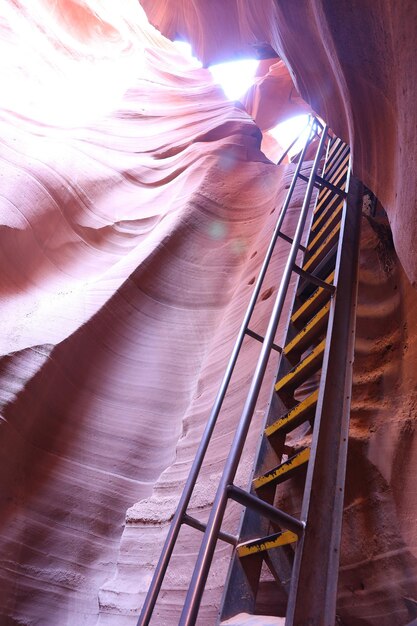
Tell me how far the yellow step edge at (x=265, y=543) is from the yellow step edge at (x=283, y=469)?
0.88 feet

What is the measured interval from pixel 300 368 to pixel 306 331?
29 centimetres

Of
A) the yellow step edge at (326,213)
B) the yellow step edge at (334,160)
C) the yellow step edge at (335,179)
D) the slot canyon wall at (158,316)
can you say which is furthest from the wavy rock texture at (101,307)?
the yellow step edge at (334,160)

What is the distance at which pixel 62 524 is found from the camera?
11.7 feet

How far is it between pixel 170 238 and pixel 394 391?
3383 millimetres

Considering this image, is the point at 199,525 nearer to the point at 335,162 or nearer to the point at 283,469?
the point at 283,469

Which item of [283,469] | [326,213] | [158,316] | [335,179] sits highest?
[335,179]

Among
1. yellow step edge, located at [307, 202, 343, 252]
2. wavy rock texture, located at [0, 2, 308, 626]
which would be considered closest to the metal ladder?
Answer: yellow step edge, located at [307, 202, 343, 252]

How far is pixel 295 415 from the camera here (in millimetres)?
2404

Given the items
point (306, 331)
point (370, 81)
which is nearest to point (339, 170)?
point (370, 81)

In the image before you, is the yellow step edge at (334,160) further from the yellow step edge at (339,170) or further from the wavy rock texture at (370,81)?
the wavy rock texture at (370,81)

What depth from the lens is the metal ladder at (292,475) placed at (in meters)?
1.73

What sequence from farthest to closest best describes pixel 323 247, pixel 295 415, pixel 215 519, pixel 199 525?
pixel 323 247
pixel 295 415
pixel 199 525
pixel 215 519

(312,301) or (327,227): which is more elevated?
(327,227)

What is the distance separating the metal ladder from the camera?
68.1 inches
